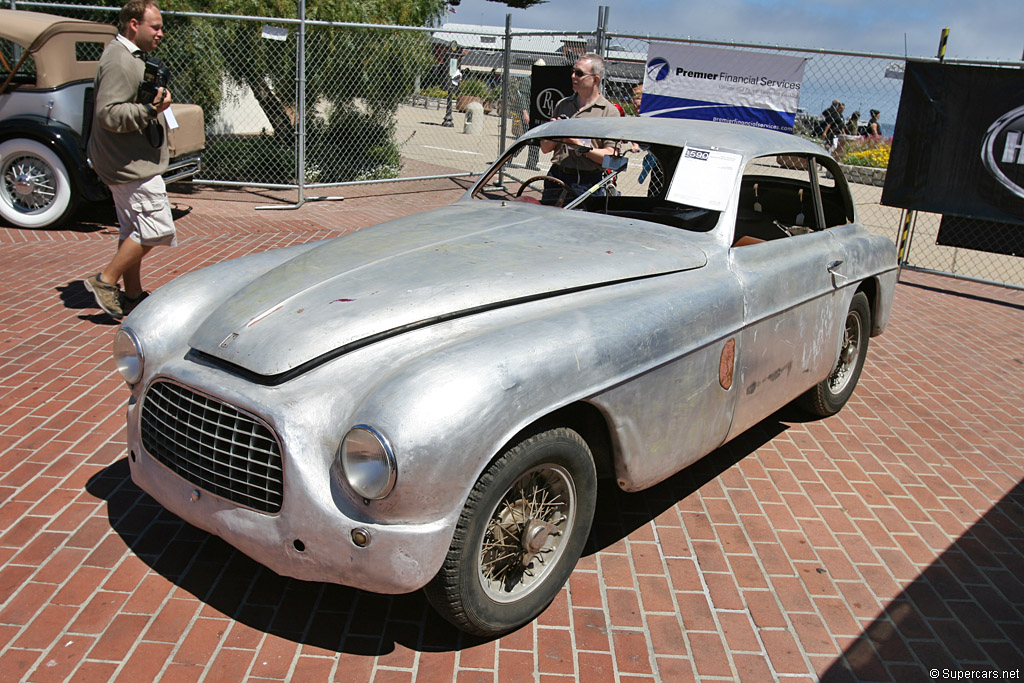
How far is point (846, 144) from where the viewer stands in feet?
55.6

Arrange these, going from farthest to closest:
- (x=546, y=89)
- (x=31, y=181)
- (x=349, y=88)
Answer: (x=349, y=88)
(x=546, y=89)
(x=31, y=181)

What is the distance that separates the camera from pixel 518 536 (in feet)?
9.45

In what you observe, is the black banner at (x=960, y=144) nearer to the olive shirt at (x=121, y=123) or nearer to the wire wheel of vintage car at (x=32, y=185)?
the olive shirt at (x=121, y=123)

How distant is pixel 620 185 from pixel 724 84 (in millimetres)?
5267

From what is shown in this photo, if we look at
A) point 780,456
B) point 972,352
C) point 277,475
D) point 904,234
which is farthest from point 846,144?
point 277,475

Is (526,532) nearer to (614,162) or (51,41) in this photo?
(614,162)

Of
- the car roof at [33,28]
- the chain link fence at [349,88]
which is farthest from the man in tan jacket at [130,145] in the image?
the chain link fence at [349,88]

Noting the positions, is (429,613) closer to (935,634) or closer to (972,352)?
(935,634)

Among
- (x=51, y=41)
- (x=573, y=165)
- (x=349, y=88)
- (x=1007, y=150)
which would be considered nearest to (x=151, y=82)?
(x=573, y=165)

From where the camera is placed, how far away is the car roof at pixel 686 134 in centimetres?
405

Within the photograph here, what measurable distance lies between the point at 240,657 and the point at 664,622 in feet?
4.85

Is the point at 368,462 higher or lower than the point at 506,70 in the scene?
lower

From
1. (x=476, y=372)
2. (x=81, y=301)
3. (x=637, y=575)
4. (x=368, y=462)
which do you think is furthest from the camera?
(x=81, y=301)

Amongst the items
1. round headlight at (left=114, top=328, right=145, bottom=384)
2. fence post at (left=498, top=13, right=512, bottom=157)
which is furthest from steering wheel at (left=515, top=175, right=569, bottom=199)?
fence post at (left=498, top=13, right=512, bottom=157)
